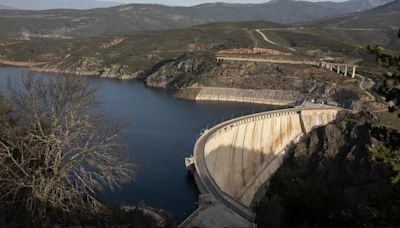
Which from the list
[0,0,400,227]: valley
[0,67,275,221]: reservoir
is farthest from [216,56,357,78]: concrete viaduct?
[0,67,275,221]: reservoir

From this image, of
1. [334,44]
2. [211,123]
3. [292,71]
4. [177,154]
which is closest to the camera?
[177,154]

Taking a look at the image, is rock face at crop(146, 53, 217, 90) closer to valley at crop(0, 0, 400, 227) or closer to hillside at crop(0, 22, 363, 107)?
hillside at crop(0, 22, 363, 107)

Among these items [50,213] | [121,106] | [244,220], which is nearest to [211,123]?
[121,106]

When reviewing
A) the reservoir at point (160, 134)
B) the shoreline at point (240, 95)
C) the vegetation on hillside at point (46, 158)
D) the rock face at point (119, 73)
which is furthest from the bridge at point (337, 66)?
the vegetation on hillside at point (46, 158)

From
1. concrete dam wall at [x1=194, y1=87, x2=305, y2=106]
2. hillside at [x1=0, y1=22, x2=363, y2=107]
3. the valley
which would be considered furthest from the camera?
hillside at [x1=0, y1=22, x2=363, y2=107]

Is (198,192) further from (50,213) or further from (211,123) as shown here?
(211,123)

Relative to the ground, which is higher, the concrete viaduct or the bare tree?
the bare tree

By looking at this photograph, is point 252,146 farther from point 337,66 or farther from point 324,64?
point 337,66
